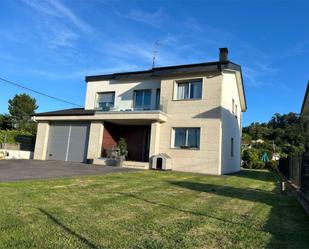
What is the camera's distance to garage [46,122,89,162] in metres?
20.8

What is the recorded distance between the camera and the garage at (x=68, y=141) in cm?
2084

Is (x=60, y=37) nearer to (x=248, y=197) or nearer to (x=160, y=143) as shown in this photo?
(x=160, y=143)

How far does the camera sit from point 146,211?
5.91 meters

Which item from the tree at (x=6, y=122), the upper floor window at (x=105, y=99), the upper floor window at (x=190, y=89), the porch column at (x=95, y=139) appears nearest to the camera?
the upper floor window at (x=190, y=89)

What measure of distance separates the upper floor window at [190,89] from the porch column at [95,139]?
243 inches

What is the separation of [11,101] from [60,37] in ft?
153

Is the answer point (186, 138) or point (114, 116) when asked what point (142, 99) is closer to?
point (114, 116)

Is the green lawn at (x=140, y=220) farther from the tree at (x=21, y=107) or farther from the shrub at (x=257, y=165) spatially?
the tree at (x=21, y=107)

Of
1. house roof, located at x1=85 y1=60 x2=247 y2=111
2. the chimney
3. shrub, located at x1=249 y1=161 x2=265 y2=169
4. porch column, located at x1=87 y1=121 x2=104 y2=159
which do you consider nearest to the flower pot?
porch column, located at x1=87 y1=121 x2=104 y2=159

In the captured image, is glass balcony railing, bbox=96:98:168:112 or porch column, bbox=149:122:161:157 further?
glass balcony railing, bbox=96:98:168:112

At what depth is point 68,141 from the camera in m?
21.4

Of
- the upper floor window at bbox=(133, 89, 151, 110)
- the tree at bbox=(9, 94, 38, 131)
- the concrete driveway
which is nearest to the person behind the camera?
the concrete driveway

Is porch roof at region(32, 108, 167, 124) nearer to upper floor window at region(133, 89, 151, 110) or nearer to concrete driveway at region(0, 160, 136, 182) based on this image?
upper floor window at region(133, 89, 151, 110)

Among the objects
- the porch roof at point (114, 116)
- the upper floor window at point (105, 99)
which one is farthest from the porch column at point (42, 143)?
the upper floor window at point (105, 99)
